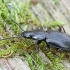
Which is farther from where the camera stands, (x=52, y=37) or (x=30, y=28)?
(x=30, y=28)

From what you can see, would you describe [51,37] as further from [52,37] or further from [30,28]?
[30,28]

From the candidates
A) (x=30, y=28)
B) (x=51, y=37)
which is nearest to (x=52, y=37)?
(x=51, y=37)

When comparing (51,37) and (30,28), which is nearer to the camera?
(51,37)

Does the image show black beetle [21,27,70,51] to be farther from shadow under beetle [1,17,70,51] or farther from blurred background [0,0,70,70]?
blurred background [0,0,70,70]

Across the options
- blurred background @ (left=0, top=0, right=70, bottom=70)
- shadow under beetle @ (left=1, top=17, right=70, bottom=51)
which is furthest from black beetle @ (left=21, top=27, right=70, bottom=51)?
blurred background @ (left=0, top=0, right=70, bottom=70)

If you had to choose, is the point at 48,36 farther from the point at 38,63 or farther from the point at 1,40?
the point at 1,40

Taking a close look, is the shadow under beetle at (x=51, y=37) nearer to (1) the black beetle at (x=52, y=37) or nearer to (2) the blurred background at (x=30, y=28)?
(1) the black beetle at (x=52, y=37)
